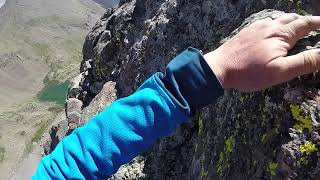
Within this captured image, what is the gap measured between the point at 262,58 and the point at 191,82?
1062 mm

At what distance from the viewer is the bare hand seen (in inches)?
232

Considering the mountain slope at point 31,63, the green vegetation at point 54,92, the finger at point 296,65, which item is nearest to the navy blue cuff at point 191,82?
the finger at point 296,65

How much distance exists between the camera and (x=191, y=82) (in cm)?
550

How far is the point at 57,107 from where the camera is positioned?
110375 millimetres

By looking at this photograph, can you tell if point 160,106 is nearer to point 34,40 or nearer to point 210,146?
point 210,146

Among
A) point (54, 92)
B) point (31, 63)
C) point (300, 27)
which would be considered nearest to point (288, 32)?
A: point (300, 27)

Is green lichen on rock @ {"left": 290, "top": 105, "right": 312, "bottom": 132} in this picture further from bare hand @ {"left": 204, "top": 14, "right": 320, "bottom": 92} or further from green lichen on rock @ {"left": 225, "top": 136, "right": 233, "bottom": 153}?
green lichen on rock @ {"left": 225, "top": 136, "right": 233, "bottom": 153}

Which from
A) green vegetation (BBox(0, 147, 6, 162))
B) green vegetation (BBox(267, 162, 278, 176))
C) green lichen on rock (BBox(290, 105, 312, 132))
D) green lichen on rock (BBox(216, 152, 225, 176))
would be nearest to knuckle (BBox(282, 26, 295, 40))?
green lichen on rock (BBox(290, 105, 312, 132))

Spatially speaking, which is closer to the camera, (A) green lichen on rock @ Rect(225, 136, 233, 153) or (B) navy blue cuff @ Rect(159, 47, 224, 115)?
(B) navy blue cuff @ Rect(159, 47, 224, 115)

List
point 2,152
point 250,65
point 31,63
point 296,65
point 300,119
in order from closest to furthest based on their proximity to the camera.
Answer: point 250,65 → point 296,65 → point 300,119 → point 2,152 → point 31,63

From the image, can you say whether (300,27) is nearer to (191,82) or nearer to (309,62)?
(309,62)

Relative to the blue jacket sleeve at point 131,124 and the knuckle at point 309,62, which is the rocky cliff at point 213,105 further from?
the blue jacket sleeve at point 131,124

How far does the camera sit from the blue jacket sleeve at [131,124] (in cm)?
A: 533

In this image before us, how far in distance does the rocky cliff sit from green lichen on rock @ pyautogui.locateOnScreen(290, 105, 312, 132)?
0.04ft
